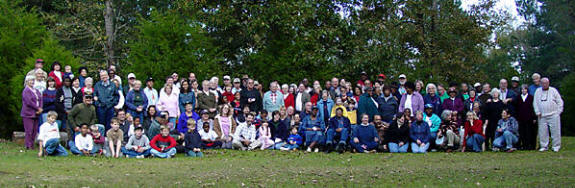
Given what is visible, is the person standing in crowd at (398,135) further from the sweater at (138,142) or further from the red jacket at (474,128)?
the sweater at (138,142)

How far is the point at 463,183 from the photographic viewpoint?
9.27 metres

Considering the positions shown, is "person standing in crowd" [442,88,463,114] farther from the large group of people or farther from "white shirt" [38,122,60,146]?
"white shirt" [38,122,60,146]

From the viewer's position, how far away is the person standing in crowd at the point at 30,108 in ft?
46.7

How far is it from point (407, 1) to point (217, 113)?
32.9ft

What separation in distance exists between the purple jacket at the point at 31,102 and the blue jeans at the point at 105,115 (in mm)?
1350

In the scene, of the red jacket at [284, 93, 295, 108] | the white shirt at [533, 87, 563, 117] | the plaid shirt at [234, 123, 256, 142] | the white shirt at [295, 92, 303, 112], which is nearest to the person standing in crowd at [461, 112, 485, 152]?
the white shirt at [533, 87, 563, 117]

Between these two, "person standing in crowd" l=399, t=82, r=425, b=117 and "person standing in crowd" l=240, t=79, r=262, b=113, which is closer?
"person standing in crowd" l=399, t=82, r=425, b=117

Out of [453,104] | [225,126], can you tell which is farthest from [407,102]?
[225,126]

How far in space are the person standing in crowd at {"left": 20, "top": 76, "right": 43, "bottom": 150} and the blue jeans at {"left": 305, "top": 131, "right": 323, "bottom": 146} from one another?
650 cm

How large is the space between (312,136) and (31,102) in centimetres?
683

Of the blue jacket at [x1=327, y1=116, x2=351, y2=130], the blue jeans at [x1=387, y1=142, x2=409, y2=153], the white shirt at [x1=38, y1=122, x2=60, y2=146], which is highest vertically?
the blue jacket at [x1=327, y1=116, x2=351, y2=130]

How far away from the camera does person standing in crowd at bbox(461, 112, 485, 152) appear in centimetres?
Result: 1528

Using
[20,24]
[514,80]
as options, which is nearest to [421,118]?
[514,80]

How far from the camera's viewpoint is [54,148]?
13.0 m
